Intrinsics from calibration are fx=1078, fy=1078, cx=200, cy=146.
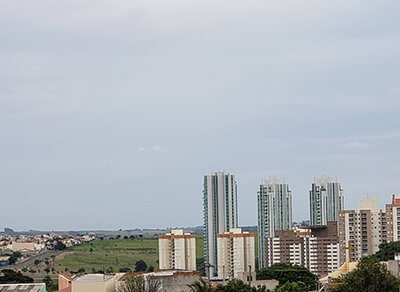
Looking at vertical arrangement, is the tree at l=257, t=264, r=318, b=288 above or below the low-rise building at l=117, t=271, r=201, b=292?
below

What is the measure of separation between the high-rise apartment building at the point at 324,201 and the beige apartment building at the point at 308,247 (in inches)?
477

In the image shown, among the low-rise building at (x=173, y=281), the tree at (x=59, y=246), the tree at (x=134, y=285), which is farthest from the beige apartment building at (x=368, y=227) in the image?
the tree at (x=59, y=246)

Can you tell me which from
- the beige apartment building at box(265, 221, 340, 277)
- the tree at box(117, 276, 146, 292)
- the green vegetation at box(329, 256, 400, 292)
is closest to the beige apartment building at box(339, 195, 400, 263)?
the beige apartment building at box(265, 221, 340, 277)

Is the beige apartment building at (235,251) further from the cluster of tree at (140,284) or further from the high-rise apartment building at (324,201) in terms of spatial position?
the cluster of tree at (140,284)

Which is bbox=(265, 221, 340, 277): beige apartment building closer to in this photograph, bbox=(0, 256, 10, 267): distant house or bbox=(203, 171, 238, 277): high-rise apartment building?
bbox=(203, 171, 238, 277): high-rise apartment building

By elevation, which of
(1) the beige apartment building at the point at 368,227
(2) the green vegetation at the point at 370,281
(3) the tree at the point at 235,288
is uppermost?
(1) the beige apartment building at the point at 368,227

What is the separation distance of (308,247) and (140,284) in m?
49.9

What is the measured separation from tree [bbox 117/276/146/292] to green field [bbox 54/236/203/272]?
48618 millimetres

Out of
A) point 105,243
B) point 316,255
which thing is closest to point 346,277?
point 316,255

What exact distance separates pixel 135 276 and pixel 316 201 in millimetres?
65800

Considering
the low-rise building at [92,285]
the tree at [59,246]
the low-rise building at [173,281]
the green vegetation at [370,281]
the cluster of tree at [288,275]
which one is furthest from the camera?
the tree at [59,246]

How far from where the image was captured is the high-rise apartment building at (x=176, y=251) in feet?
265

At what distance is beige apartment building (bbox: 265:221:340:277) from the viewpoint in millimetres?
86125

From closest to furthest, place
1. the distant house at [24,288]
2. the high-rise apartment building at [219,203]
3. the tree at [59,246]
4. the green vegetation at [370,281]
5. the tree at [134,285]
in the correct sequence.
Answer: the green vegetation at [370,281], the tree at [134,285], the distant house at [24,288], the high-rise apartment building at [219,203], the tree at [59,246]
